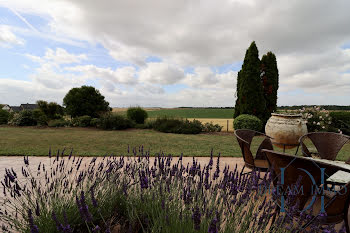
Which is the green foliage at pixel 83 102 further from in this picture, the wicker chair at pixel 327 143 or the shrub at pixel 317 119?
the wicker chair at pixel 327 143

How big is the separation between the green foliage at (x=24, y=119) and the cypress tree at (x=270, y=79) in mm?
17085

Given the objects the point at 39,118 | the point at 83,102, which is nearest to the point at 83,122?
the point at 83,102

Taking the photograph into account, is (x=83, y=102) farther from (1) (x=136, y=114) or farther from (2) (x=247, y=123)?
(2) (x=247, y=123)

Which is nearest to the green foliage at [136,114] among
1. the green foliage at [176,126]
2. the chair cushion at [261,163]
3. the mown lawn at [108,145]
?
the green foliage at [176,126]

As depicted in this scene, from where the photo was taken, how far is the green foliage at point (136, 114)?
49.9 feet

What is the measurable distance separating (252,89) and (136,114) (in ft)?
27.7

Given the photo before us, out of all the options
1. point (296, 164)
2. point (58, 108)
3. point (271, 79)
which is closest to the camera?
point (296, 164)

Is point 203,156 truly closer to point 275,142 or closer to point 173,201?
point 275,142

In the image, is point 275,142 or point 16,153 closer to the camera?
point 275,142

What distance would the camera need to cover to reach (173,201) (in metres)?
1.62

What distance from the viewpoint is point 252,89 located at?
11984 millimetres

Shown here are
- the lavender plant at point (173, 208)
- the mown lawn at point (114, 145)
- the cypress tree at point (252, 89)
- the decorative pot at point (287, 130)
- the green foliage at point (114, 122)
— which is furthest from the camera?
the green foliage at point (114, 122)

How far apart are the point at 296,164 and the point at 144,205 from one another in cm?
140

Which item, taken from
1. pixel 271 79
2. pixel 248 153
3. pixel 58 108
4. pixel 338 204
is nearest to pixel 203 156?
pixel 248 153
